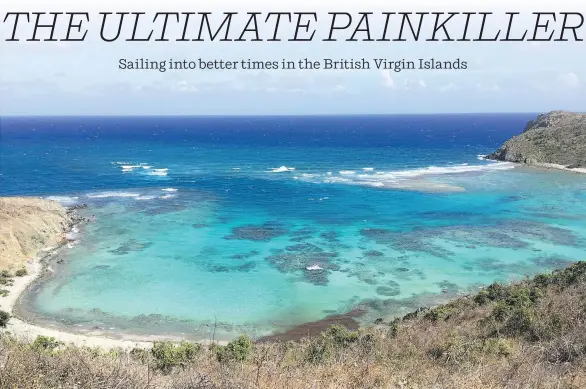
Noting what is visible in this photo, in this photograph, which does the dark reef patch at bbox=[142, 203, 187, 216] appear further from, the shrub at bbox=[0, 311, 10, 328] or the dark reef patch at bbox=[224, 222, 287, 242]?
the shrub at bbox=[0, 311, 10, 328]

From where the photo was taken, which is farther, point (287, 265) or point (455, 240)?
point (455, 240)

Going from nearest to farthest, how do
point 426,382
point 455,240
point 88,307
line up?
point 426,382, point 88,307, point 455,240

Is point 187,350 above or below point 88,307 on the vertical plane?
above

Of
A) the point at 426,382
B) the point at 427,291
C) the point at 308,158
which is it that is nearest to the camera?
the point at 426,382

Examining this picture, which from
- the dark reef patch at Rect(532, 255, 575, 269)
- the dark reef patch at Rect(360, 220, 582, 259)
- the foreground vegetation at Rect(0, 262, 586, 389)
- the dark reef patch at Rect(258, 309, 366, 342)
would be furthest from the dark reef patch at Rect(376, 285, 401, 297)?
the dark reef patch at Rect(532, 255, 575, 269)

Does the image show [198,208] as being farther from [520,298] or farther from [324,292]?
[520,298]

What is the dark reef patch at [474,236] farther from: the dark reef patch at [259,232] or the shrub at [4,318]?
the shrub at [4,318]

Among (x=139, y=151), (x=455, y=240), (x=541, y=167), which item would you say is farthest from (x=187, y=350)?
(x=139, y=151)
